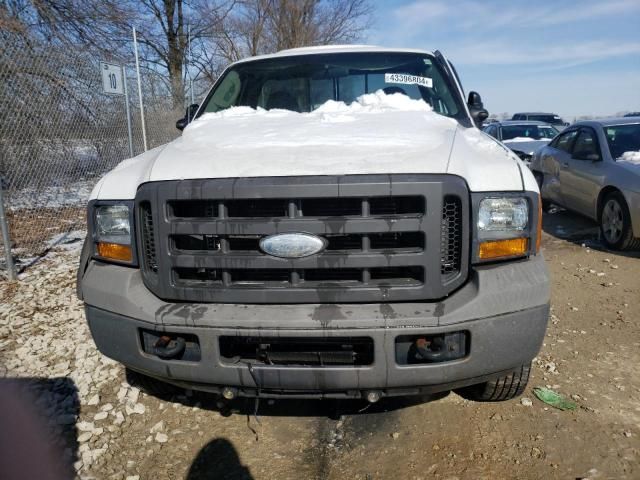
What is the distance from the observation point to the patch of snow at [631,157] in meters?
5.94

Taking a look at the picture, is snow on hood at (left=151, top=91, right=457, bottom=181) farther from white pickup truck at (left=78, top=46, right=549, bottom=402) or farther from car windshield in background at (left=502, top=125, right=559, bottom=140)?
car windshield in background at (left=502, top=125, right=559, bottom=140)

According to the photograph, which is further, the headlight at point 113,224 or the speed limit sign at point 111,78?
the speed limit sign at point 111,78

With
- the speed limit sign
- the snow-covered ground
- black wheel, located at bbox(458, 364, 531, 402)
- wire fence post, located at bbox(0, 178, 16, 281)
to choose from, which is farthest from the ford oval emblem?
the snow-covered ground

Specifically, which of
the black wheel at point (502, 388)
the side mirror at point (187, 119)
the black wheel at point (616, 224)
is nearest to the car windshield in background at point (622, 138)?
the black wheel at point (616, 224)

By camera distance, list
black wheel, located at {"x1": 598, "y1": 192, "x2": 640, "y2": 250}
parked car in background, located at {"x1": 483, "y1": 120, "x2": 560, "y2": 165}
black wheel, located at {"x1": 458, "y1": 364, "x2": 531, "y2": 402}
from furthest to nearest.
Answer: parked car in background, located at {"x1": 483, "y1": 120, "x2": 560, "y2": 165}
black wheel, located at {"x1": 598, "y1": 192, "x2": 640, "y2": 250}
black wheel, located at {"x1": 458, "y1": 364, "x2": 531, "y2": 402}

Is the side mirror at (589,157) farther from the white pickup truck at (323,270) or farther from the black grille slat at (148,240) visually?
the black grille slat at (148,240)

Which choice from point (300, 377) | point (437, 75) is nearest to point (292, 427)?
point (300, 377)

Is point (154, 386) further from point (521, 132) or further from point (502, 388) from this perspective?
point (521, 132)

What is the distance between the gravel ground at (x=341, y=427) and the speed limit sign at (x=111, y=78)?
447cm

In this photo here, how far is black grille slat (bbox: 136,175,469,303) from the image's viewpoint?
82.7 inches

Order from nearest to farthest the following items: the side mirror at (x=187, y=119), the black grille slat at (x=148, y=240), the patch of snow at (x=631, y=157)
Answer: the black grille slat at (x=148, y=240), the side mirror at (x=187, y=119), the patch of snow at (x=631, y=157)

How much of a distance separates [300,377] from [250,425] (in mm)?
828

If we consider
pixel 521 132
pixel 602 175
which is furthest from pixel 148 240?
pixel 521 132

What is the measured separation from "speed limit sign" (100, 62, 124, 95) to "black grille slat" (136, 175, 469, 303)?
221 inches
